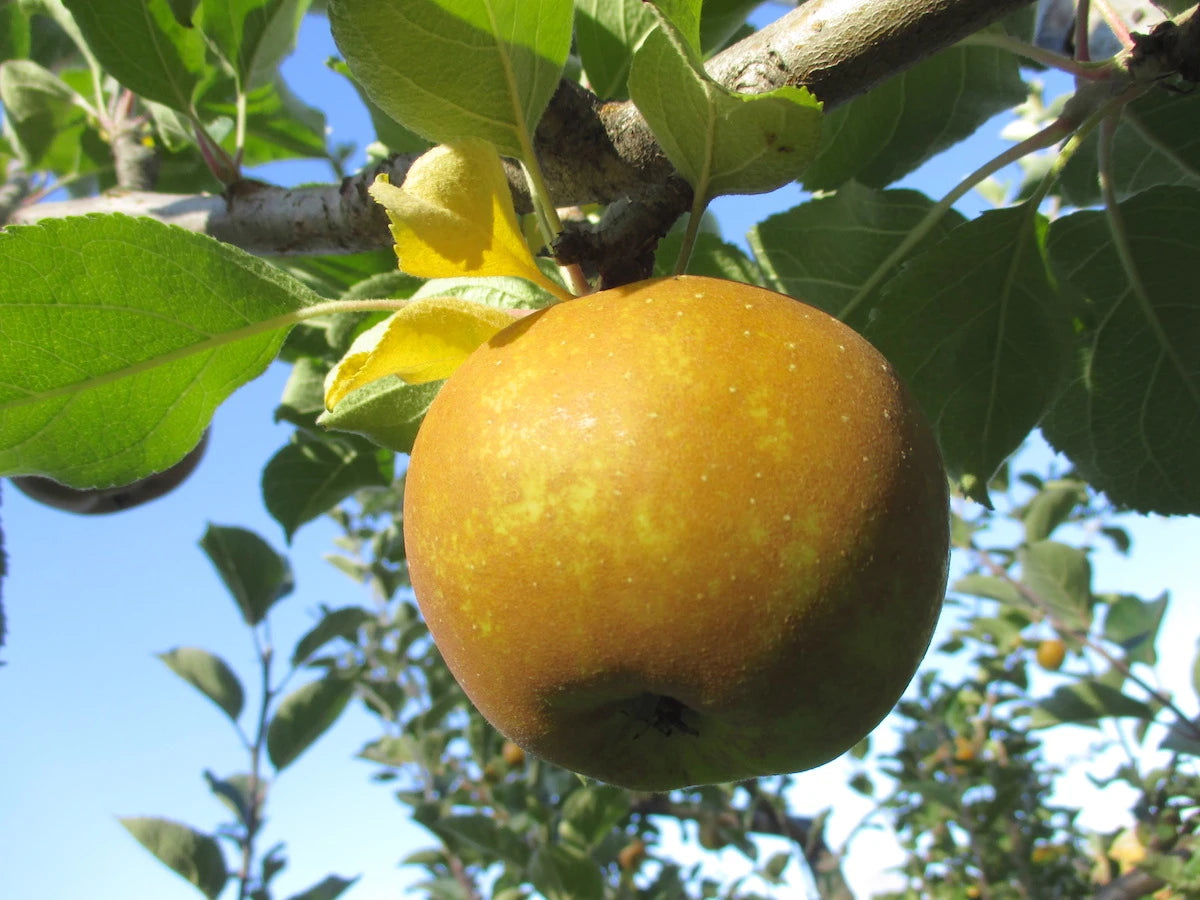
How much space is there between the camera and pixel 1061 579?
4.05 meters

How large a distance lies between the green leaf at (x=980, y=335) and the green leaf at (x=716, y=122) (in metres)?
0.39

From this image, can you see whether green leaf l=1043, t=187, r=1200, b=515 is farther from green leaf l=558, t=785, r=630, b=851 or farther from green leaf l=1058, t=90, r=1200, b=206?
green leaf l=558, t=785, r=630, b=851

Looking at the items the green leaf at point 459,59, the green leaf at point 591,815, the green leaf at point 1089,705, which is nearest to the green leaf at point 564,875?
the green leaf at point 591,815

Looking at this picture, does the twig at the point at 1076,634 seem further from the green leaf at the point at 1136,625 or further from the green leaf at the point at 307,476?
the green leaf at the point at 307,476

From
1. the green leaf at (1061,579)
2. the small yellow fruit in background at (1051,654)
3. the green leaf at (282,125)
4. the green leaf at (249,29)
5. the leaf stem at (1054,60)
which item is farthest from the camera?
the small yellow fruit in background at (1051,654)

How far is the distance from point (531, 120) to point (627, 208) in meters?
0.14

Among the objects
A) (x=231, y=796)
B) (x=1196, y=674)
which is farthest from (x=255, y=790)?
(x=1196, y=674)

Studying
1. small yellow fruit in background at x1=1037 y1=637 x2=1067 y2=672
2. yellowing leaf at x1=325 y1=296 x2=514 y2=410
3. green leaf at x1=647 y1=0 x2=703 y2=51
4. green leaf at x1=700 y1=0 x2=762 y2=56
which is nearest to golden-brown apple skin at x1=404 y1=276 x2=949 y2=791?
yellowing leaf at x1=325 y1=296 x2=514 y2=410

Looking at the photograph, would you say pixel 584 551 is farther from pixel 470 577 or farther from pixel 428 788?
pixel 428 788

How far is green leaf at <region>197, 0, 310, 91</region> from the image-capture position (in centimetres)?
180

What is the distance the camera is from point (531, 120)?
3.22ft

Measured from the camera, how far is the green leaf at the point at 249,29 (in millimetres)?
1804

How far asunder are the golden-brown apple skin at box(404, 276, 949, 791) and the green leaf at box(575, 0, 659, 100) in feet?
2.24

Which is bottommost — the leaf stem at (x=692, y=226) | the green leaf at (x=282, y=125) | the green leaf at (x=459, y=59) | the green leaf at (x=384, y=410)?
the green leaf at (x=282, y=125)
